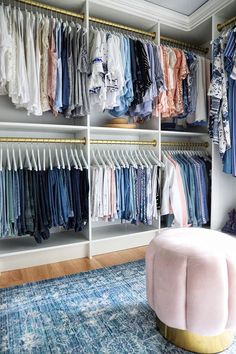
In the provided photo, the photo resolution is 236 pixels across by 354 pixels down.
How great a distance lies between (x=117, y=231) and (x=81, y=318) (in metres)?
1.22

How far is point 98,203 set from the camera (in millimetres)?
2227

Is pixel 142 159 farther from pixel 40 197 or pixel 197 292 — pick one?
pixel 197 292

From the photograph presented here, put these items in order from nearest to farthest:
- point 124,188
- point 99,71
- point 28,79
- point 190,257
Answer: point 190,257
point 28,79
point 99,71
point 124,188

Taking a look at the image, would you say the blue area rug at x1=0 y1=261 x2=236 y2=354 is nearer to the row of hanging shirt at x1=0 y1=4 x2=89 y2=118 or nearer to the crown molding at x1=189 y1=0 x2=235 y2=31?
the row of hanging shirt at x1=0 y1=4 x2=89 y2=118

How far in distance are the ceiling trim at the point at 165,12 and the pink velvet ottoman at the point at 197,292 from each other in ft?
7.28

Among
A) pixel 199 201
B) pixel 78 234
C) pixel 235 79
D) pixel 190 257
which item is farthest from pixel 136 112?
pixel 190 257

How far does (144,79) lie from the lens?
7.52 ft

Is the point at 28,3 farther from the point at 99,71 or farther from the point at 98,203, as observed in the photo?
the point at 98,203

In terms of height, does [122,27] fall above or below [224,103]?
above

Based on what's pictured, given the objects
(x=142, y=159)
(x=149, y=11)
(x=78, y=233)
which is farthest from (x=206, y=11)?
(x=78, y=233)

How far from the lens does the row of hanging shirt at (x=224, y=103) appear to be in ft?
7.43

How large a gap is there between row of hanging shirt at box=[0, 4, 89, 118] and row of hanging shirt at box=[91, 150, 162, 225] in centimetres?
56

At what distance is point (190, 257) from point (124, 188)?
1283 millimetres

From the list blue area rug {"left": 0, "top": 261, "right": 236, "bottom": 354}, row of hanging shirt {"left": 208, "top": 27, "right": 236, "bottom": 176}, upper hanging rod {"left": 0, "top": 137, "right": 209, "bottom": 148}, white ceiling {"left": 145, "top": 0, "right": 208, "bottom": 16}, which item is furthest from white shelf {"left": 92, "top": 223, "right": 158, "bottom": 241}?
white ceiling {"left": 145, "top": 0, "right": 208, "bottom": 16}
